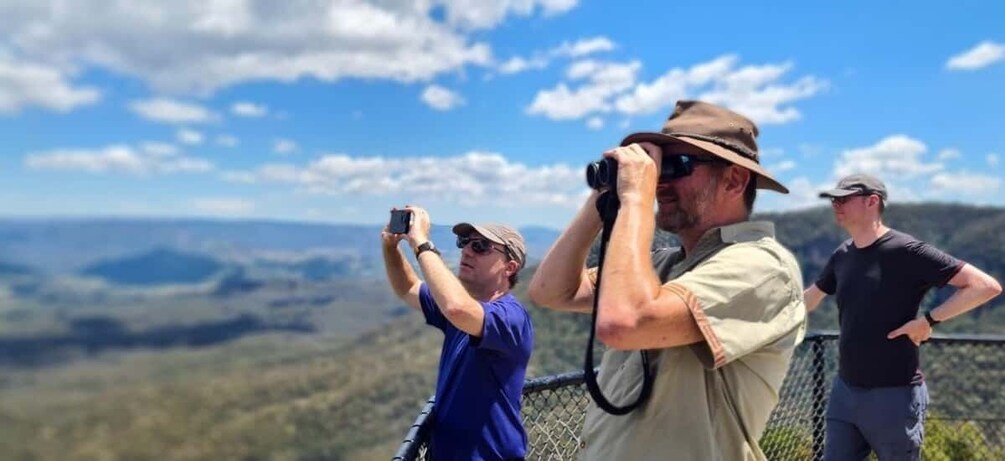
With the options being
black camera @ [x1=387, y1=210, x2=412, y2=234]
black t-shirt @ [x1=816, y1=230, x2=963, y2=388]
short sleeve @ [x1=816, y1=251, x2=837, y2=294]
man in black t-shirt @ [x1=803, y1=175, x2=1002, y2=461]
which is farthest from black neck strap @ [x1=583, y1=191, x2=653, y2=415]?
short sleeve @ [x1=816, y1=251, x2=837, y2=294]

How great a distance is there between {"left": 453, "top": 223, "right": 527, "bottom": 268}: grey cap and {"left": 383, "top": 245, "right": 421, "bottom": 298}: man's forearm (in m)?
0.40

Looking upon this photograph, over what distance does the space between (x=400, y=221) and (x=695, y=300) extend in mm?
1521

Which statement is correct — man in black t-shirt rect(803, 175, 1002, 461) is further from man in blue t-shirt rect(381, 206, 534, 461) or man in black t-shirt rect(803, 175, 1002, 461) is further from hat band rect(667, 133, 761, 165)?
hat band rect(667, 133, 761, 165)

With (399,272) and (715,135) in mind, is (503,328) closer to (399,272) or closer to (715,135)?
(399,272)

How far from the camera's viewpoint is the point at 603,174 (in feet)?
5.30

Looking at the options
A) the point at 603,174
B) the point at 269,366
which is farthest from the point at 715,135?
the point at 269,366

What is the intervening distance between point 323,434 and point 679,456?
62408 millimetres

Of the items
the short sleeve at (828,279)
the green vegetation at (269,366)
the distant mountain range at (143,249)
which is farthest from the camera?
the green vegetation at (269,366)

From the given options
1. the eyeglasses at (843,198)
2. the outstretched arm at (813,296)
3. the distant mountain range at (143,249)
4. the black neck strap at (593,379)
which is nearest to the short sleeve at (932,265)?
the eyeglasses at (843,198)

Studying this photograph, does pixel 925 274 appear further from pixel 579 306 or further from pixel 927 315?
pixel 579 306

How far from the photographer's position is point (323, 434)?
60031mm

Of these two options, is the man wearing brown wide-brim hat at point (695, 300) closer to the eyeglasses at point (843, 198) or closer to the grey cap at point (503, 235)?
the grey cap at point (503, 235)

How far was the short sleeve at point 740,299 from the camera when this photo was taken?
1.42m

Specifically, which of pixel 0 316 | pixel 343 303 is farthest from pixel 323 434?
pixel 0 316
